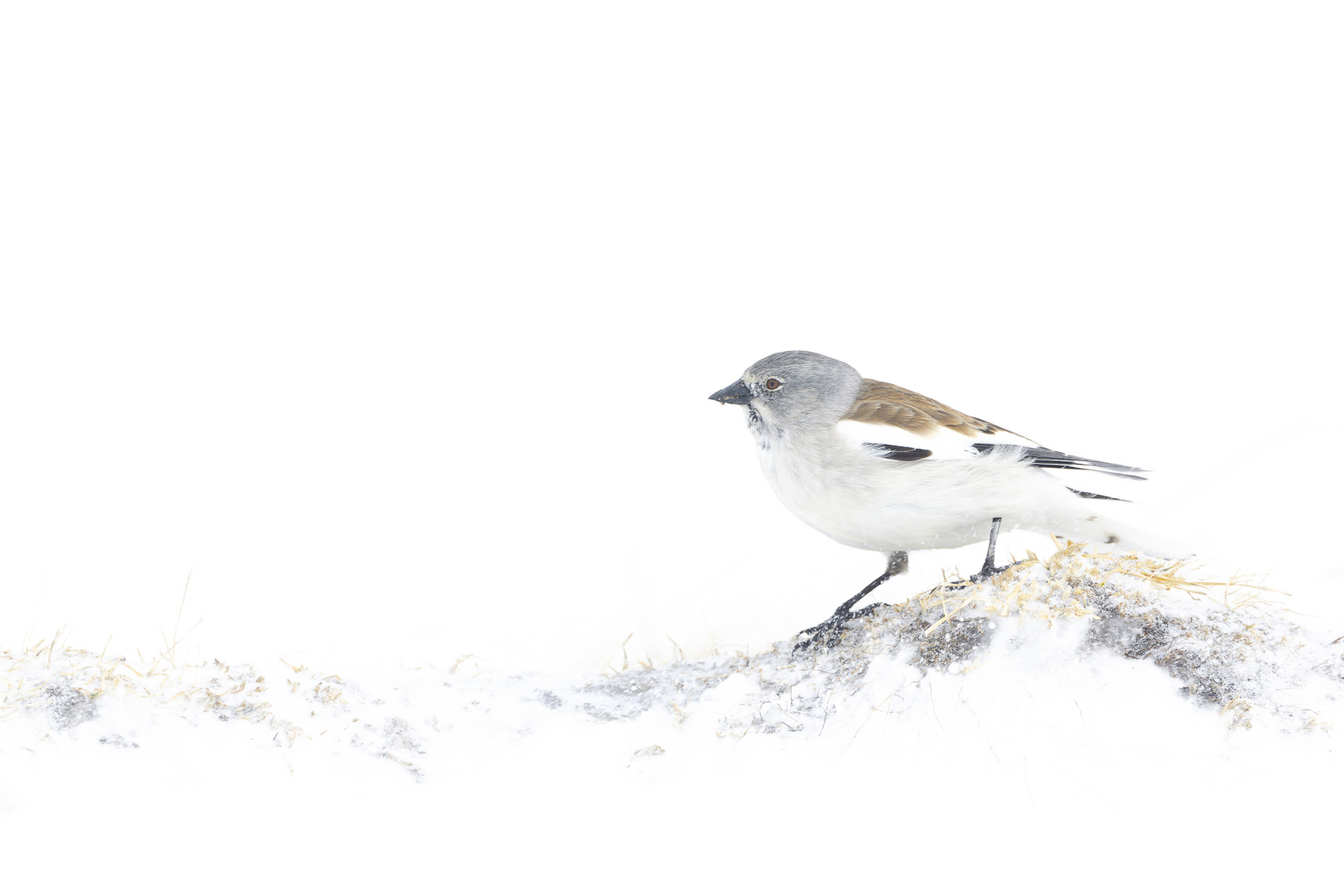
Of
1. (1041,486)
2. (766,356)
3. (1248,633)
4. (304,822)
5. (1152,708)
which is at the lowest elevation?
(304,822)

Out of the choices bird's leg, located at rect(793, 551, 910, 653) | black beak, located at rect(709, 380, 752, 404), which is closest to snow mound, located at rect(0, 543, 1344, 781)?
bird's leg, located at rect(793, 551, 910, 653)

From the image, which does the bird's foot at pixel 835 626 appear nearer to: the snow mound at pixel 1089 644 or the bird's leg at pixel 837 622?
the bird's leg at pixel 837 622

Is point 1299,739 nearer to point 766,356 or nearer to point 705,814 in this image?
point 705,814

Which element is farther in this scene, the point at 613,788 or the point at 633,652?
the point at 633,652

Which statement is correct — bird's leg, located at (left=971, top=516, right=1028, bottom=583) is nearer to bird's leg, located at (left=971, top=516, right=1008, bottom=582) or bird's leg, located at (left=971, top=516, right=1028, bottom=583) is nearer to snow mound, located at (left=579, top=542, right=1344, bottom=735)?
bird's leg, located at (left=971, top=516, right=1008, bottom=582)

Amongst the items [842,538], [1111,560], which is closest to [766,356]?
[842,538]

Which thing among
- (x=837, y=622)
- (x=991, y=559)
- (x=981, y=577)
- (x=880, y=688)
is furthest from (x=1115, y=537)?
(x=880, y=688)

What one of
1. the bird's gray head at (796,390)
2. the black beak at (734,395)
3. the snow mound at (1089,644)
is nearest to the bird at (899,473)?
the bird's gray head at (796,390)

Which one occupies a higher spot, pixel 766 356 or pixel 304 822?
pixel 766 356
